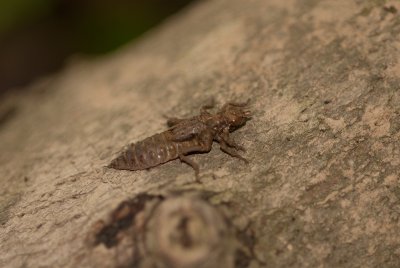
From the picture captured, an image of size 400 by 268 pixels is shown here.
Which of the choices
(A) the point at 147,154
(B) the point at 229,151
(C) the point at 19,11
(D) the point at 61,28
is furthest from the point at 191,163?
(D) the point at 61,28

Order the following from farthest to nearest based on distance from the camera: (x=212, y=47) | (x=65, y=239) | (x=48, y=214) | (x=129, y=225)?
(x=212, y=47) < (x=48, y=214) < (x=65, y=239) < (x=129, y=225)

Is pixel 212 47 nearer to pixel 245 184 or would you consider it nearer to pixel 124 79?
pixel 124 79

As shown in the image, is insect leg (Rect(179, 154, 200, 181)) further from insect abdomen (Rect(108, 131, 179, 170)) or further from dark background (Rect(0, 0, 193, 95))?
dark background (Rect(0, 0, 193, 95))

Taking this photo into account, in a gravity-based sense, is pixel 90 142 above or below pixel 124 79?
below

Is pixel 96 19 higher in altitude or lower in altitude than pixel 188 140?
higher

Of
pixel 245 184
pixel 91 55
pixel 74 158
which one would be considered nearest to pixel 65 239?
pixel 74 158

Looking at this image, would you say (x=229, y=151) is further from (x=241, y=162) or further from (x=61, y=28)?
(x=61, y=28)
